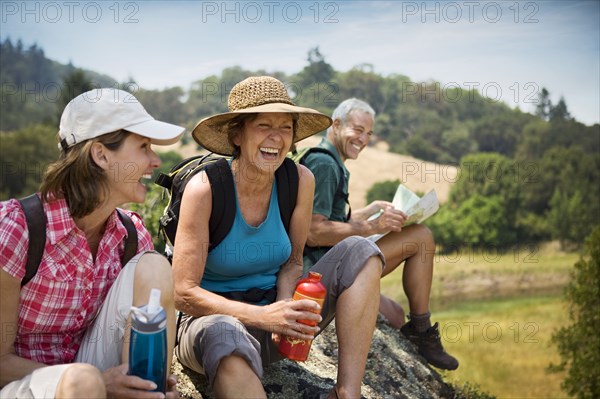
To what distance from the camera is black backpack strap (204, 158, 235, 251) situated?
11.9 ft

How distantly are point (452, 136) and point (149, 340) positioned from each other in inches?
3316

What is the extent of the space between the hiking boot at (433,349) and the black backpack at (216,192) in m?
2.06

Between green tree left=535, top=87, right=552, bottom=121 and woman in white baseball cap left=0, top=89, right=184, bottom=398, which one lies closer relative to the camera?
woman in white baseball cap left=0, top=89, right=184, bottom=398

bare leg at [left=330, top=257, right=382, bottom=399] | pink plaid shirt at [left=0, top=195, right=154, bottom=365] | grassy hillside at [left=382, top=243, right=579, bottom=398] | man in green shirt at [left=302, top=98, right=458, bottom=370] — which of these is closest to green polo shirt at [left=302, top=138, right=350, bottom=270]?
man in green shirt at [left=302, top=98, right=458, bottom=370]

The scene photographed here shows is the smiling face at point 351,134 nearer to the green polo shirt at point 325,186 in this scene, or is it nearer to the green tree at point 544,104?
the green polo shirt at point 325,186

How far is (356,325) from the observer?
141 inches

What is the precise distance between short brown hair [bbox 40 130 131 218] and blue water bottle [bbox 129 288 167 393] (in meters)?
0.48

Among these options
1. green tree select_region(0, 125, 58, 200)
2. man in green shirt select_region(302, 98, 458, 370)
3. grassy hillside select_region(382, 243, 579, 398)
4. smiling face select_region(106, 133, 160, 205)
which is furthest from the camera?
green tree select_region(0, 125, 58, 200)

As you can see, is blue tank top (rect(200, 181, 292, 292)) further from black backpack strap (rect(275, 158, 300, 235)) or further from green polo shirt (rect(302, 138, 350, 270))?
green polo shirt (rect(302, 138, 350, 270))

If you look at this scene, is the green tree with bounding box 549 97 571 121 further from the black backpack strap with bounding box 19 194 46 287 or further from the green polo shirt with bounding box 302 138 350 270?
the black backpack strap with bounding box 19 194 46 287

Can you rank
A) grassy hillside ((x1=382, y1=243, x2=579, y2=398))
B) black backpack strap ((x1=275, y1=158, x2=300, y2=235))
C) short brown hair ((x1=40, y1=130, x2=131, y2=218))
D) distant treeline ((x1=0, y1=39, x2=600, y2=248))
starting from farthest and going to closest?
1. distant treeline ((x1=0, y1=39, x2=600, y2=248))
2. grassy hillside ((x1=382, y1=243, x2=579, y2=398))
3. black backpack strap ((x1=275, y1=158, x2=300, y2=235))
4. short brown hair ((x1=40, y1=130, x2=131, y2=218))

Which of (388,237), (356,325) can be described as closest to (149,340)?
(356,325)

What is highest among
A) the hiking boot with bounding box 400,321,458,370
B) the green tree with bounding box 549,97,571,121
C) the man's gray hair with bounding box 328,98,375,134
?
the green tree with bounding box 549,97,571,121

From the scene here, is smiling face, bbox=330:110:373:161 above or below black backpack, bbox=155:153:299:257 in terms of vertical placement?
above
